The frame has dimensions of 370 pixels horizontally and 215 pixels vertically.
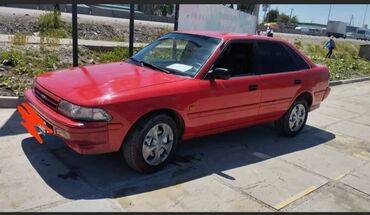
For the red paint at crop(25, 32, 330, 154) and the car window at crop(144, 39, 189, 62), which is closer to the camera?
the red paint at crop(25, 32, 330, 154)

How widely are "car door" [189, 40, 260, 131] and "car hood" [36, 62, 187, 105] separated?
456mm

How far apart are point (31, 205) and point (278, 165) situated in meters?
3.20

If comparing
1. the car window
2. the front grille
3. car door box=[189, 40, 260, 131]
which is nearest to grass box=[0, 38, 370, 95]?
the front grille

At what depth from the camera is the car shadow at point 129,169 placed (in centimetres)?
421

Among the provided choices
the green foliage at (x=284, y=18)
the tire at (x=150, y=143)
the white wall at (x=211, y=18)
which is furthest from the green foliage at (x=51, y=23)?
the green foliage at (x=284, y=18)

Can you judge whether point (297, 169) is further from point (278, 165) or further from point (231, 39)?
point (231, 39)

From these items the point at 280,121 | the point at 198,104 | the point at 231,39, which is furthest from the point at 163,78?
the point at 280,121

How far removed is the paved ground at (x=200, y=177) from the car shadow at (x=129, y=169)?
1 cm

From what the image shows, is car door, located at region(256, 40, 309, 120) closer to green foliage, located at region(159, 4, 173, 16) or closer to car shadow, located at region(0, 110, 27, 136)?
car shadow, located at region(0, 110, 27, 136)

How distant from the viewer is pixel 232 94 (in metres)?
5.26

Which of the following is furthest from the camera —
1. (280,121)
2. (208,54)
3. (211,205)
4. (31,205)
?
(280,121)

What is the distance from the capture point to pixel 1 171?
430 cm

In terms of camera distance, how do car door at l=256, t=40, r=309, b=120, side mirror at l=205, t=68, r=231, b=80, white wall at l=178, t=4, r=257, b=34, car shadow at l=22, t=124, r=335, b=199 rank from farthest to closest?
1. white wall at l=178, t=4, r=257, b=34
2. car door at l=256, t=40, r=309, b=120
3. side mirror at l=205, t=68, r=231, b=80
4. car shadow at l=22, t=124, r=335, b=199

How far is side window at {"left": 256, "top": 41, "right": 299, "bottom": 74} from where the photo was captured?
588 cm
